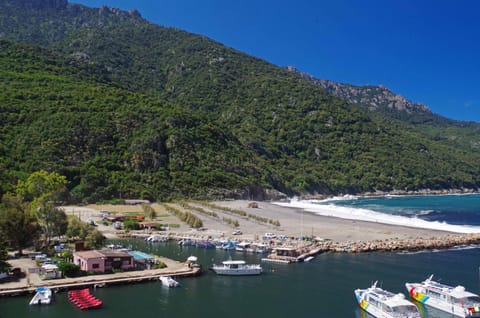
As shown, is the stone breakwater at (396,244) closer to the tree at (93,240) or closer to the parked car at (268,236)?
the parked car at (268,236)

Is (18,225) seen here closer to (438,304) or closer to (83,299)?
(83,299)

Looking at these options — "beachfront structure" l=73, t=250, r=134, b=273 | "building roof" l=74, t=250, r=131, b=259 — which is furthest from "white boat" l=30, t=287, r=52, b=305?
"building roof" l=74, t=250, r=131, b=259

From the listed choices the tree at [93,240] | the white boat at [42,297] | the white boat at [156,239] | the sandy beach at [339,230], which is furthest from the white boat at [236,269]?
the sandy beach at [339,230]

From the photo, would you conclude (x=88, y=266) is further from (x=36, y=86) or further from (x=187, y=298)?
(x=36, y=86)

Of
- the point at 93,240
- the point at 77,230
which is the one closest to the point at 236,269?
the point at 93,240

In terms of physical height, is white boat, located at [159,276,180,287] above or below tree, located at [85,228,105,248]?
below

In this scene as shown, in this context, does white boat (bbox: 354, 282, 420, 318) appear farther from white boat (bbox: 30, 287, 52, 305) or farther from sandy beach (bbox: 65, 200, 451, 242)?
sandy beach (bbox: 65, 200, 451, 242)
